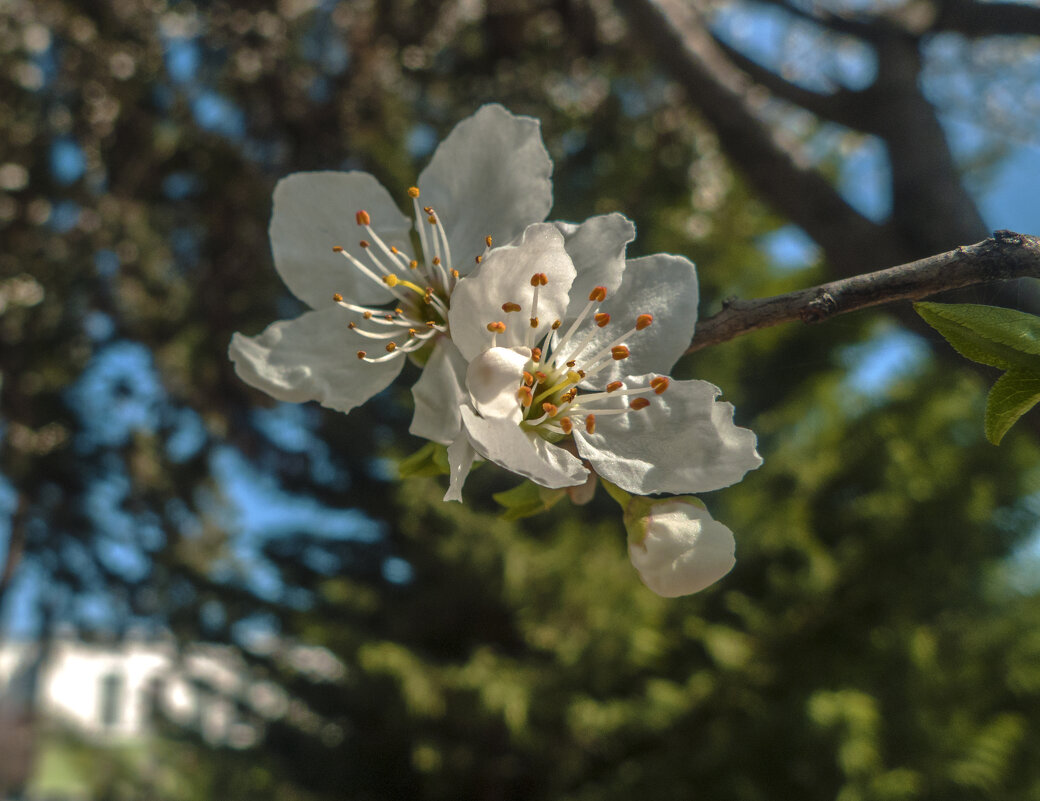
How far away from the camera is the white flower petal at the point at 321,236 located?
0.57 meters

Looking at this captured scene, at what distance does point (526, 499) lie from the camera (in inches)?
19.5

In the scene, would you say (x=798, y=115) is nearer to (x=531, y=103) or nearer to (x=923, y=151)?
(x=531, y=103)

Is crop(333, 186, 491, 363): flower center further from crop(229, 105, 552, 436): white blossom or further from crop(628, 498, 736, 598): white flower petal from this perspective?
crop(628, 498, 736, 598): white flower petal

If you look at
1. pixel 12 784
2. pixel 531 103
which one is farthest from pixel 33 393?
pixel 12 784

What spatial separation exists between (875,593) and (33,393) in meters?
3.09

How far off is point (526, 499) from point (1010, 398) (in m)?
0.26

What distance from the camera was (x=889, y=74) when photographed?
1.55m

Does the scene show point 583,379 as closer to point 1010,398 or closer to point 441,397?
point 441,397

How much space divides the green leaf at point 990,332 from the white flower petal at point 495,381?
8.3 inches

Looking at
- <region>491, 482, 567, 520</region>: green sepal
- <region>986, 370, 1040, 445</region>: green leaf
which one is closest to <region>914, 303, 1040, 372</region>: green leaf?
<region>986, 370, 1040, 445</region>: green leaf

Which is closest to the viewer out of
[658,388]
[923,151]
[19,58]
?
[658,388]

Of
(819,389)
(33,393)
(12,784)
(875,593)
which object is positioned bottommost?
(12,784)

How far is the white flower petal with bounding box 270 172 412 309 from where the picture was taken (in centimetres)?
57

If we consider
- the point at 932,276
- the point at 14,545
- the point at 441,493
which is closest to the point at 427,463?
the point at 932,276
